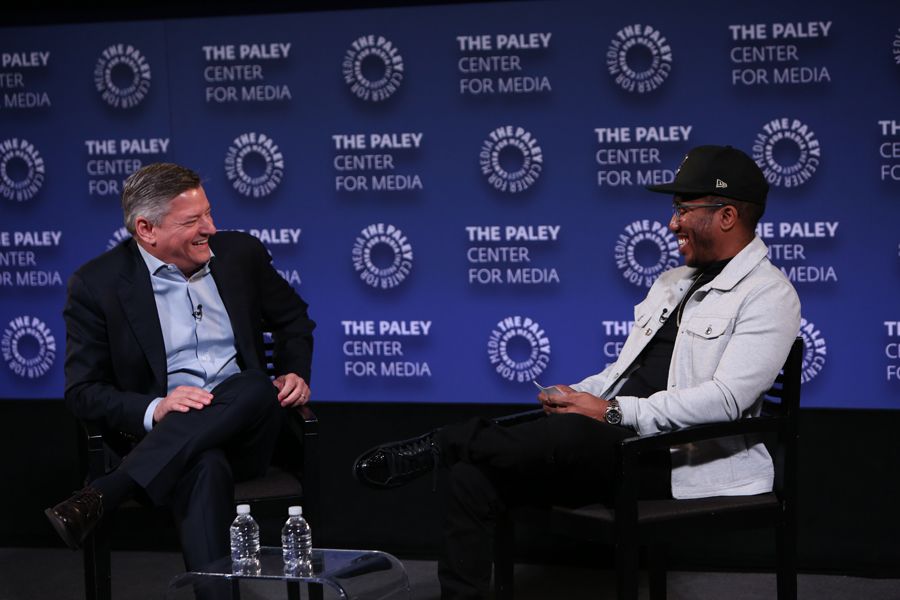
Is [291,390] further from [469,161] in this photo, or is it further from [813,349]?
[813,349]

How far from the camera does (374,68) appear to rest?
4.18 m

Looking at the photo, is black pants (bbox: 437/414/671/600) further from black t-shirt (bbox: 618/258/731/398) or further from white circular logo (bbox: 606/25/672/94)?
white circular logo (bbox: 606/25/672/94)

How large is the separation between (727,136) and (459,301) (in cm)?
113

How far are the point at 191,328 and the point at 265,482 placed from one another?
0.52 m

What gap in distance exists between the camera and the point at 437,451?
302 centimetres

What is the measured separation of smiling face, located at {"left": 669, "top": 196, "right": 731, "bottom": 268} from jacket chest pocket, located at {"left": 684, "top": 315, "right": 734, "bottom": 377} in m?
0.19

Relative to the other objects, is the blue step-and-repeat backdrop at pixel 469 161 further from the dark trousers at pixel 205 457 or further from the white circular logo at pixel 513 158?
the dark trousers at pixel 205 457

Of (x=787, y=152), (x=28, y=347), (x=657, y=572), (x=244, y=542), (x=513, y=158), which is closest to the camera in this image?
(x=244, y=542)

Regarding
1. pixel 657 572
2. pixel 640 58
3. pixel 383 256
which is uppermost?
pixel 640 58

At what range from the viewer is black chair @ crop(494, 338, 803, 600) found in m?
2.77

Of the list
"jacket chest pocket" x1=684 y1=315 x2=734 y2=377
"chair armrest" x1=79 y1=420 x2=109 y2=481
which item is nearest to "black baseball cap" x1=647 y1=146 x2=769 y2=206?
"jacket chest pocket" x1=684 y1=315 x2=734 y2=377

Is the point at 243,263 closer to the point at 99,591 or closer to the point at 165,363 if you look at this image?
the point at 165,363

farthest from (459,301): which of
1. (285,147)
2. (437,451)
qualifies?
(437,451)

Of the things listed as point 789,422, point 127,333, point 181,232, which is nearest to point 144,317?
point 127,333
